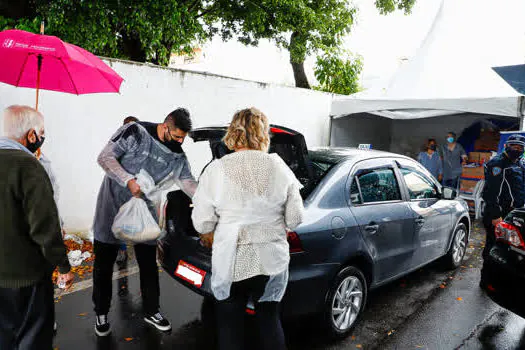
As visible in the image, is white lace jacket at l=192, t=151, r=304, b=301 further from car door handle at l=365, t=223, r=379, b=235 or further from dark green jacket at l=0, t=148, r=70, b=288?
car door handle at l=365, t=223, r=379, b=235

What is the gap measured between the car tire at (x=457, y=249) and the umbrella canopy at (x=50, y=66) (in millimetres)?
4355

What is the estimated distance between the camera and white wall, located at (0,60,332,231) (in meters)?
5.36

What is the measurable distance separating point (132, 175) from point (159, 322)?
4.29ft

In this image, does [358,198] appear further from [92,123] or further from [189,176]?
[92,123]

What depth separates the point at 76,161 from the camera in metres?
5.61

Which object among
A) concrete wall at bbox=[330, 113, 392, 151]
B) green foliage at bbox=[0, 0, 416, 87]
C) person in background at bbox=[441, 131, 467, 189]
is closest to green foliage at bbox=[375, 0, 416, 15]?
green foliage at bbox=[0, 0, 416, 87]

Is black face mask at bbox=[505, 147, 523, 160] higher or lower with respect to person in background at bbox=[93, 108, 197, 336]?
higher

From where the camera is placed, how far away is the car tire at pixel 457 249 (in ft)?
16.1

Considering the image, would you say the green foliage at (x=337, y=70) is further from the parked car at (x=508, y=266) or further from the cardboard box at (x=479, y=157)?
the parked car at (x=508, y=266)

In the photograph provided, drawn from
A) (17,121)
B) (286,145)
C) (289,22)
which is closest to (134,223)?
(17,121)

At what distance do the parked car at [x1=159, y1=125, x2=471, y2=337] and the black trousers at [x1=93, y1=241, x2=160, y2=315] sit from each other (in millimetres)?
159

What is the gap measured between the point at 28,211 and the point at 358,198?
2467mm

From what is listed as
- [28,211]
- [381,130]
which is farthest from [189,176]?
[381,130]

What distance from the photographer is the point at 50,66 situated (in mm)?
3764
